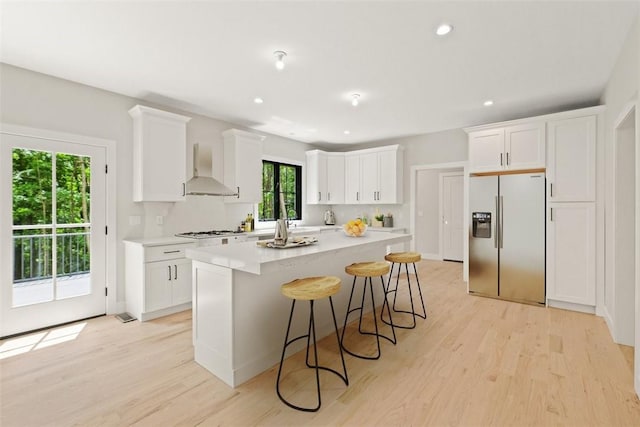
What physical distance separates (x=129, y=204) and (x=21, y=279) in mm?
1193

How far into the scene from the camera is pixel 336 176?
21.0ft

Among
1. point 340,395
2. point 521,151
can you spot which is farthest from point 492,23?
point 340,395

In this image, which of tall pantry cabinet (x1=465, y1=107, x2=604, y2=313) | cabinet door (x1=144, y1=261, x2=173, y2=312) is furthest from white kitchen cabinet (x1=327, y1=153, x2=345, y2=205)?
cabinet door (x1=144, y1=261, x2=173, y2=312)

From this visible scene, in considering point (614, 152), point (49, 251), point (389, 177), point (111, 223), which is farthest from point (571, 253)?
point (49, 251)

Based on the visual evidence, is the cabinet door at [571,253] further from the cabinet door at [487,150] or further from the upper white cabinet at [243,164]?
the upper white cabinet at [243,164]

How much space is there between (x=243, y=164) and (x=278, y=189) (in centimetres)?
140

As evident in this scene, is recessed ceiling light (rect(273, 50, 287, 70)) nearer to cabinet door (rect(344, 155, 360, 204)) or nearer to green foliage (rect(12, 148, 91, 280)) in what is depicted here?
green foliage (rect(12, 148, 91, 280))

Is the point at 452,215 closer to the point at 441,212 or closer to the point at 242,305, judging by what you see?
the point at 441,212

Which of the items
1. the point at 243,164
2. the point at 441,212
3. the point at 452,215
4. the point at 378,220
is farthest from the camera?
the point at 441,212

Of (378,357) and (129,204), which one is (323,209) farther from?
(378,357)

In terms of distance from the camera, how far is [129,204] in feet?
12.1

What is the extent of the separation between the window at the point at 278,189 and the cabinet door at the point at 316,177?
0.21 meters

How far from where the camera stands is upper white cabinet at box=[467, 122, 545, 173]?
386cm

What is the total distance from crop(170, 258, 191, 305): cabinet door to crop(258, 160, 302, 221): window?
1904 millimetres
